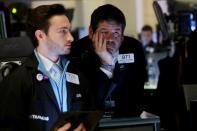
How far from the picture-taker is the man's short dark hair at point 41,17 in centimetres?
200

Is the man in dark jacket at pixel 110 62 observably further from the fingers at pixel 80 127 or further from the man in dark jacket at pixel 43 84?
the fingers at pixel 80 127

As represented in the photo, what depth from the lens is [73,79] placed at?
2072 mm

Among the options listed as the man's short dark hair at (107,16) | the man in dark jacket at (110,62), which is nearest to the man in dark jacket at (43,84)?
the man in dark jacket at (110,62)

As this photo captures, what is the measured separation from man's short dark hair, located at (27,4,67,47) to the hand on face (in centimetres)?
33

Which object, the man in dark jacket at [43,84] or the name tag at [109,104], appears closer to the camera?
the man in dark jacket at [43,84]

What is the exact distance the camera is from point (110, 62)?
233 centimetres

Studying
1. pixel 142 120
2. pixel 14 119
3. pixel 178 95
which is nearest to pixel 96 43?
pixel 142 120

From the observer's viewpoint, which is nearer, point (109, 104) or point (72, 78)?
point (72, 78)

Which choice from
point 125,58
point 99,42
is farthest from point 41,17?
point 125,58

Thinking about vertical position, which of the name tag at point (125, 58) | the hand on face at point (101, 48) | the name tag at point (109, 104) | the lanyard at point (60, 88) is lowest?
the name tag at point (109, 104)

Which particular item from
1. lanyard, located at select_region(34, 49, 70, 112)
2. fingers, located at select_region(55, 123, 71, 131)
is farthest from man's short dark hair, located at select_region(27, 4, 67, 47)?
fingers, located at select_region(55, 123, 71, 131)

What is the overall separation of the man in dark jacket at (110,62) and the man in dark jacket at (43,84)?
0.25m

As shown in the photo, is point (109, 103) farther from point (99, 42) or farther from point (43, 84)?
point (43, 84)

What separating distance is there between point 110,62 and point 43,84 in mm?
500
